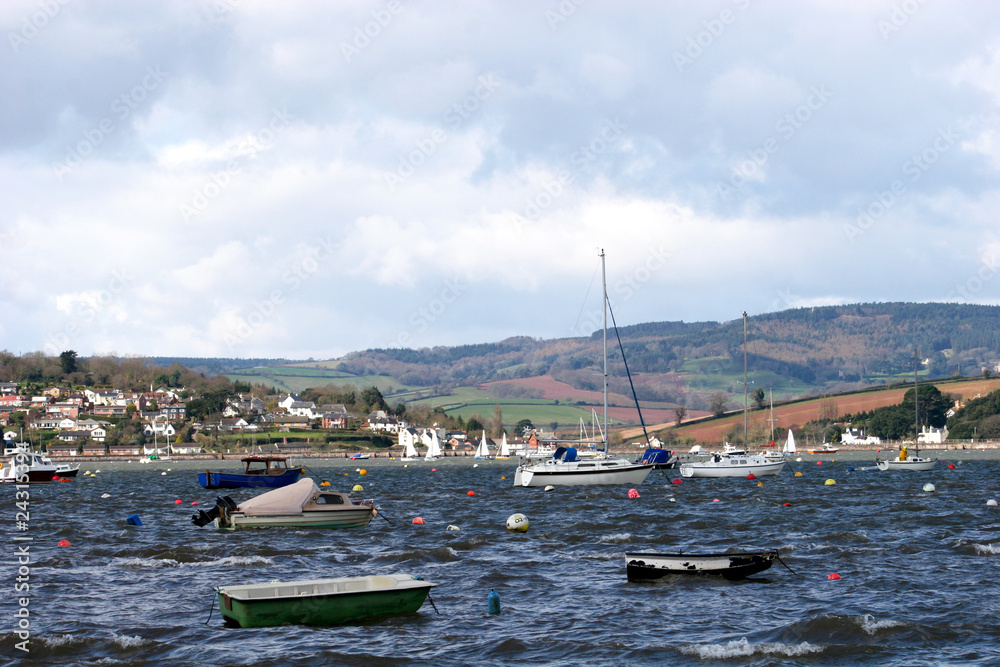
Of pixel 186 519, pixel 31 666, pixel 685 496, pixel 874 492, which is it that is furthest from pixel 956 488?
pixel 31 666

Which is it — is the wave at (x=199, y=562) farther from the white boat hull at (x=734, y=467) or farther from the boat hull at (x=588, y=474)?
the white boat hull at (x=734, y=467)

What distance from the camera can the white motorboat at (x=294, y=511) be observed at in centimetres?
3903

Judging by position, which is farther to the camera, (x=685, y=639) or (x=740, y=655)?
(x=685, y=639)

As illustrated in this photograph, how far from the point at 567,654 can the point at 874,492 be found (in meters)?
50.1

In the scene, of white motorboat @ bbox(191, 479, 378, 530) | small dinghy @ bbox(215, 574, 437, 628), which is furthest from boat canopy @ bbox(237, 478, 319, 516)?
small dinghy @ bbox(215, 574, 437, 628)

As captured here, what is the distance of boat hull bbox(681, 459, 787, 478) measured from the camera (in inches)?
3209

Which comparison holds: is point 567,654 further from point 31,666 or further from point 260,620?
point 31,666

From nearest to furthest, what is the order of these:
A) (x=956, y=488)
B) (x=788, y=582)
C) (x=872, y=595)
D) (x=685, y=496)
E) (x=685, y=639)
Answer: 1. (x=685, y=639)
2. (x=872, y=595)
3. (x=788, y=582)
4. (x=685, y=496)
5. (x=956, y=488)

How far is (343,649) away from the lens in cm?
1912

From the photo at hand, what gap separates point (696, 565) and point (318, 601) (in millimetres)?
11002

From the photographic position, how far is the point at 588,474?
2591 inches

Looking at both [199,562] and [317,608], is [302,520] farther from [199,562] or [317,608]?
[317,608]

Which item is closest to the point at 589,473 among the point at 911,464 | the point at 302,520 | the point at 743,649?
the point at 302,520

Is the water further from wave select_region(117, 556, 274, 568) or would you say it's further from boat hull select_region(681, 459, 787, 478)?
boat hull select_region(681, 459, 787, 478)
